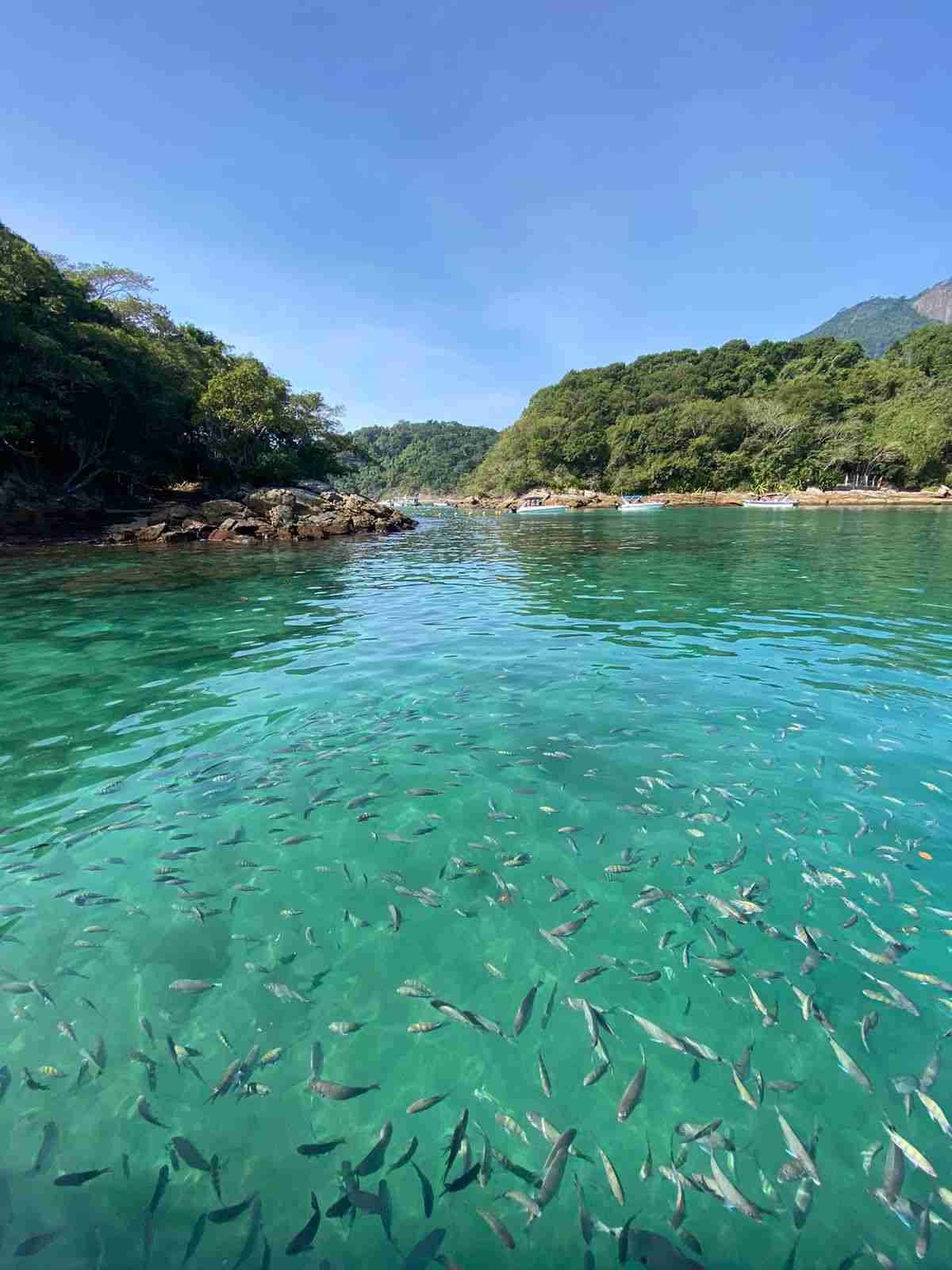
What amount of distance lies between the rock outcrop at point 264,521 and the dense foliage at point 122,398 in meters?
4.92

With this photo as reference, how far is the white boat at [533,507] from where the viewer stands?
80631 millimetres

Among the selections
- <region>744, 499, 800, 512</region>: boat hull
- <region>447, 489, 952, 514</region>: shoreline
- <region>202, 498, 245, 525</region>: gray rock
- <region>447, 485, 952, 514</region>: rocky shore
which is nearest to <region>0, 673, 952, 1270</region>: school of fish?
<region>202, 498, 245, 525</region>: gray rock

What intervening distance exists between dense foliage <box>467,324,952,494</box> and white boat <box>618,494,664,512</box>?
1440cm

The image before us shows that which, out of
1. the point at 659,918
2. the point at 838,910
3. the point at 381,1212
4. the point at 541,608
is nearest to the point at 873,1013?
the point at 838,910

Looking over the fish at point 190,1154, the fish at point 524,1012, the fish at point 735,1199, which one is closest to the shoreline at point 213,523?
the fish at point 190,1154

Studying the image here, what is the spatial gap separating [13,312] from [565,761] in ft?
133

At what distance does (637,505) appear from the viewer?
79.7m

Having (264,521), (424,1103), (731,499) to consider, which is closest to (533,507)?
(731,499)

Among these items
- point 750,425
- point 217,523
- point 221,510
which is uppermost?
point 750,425

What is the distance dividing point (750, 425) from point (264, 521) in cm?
9523

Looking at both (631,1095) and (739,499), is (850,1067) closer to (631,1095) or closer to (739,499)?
(631,1095)

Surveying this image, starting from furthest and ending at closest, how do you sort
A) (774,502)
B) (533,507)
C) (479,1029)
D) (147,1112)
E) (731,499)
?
(533,507) < (731,499) < (774,502) < (479,1029) < (147,1112)

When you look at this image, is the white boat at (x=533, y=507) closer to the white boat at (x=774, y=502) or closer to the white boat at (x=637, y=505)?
the white boat at (x=637, y=505)

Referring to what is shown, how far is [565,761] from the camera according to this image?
239 inches
